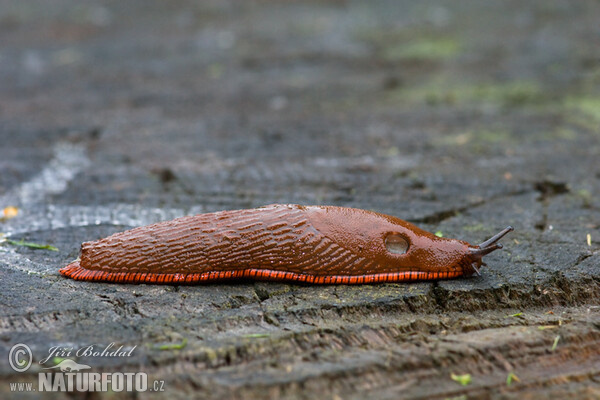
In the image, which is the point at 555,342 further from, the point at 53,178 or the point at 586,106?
the point at 586,106

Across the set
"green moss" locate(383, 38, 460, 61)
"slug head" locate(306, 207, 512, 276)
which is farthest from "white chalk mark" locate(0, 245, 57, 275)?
"green moss" locate(383, 38, 460, 61)

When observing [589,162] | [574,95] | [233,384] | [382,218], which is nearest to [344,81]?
[574,95]

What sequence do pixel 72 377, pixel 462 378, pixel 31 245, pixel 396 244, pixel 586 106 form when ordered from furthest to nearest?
pixel 586 106
pixel 31 245
pixel 396 244
pixel 462 378
pixel 72 377

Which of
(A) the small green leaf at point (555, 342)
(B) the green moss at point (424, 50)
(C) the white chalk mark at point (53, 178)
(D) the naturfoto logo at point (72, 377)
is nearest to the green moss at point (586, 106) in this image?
(B) the green moss at point (424, 50)

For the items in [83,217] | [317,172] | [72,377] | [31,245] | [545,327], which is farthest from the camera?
[317,172]

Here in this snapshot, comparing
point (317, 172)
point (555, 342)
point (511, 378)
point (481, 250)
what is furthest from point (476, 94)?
point (511, 378)
